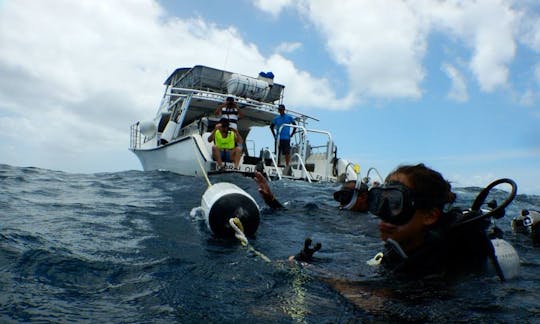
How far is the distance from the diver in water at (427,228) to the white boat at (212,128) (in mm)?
7449

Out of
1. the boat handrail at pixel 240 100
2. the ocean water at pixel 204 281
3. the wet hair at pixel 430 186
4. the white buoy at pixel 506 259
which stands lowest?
the ocean water at pixel 204 281

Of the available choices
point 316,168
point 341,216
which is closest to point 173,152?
point 316,168

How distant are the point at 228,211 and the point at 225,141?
6.28 meters

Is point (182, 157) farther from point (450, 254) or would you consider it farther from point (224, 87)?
point (450, 254)

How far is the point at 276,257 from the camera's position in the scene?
3.36m

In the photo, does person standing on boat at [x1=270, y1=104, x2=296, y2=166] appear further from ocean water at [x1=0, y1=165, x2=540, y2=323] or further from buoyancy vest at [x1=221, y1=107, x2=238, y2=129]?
ocean water at [x1=0, y1=165, x2=540, y2=323]

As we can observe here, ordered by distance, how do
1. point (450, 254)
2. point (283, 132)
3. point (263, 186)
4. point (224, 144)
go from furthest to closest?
point (283, 132) < point (224, 144) < point (263, 186) < point (450, 254)

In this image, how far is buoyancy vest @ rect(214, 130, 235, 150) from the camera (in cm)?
976

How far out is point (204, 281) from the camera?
2.49 meters

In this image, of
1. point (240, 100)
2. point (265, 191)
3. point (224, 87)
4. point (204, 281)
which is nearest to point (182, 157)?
point (240, 100)

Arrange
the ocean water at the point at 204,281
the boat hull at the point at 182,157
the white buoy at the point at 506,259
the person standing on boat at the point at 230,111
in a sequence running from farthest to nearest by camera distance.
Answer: the person standing on boat at the point at 230,111 → the boat hull at the point at 182,157 → the white buoy at the point at 506,259 → the ocean water at the point at 204,281

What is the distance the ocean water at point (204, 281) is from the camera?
194cm

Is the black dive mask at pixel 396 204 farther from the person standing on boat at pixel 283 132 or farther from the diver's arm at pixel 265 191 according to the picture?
the person standing on boat at pixel 283 132

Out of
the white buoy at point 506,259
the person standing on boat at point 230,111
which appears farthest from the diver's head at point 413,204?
the person standing on boat at point 230,111
